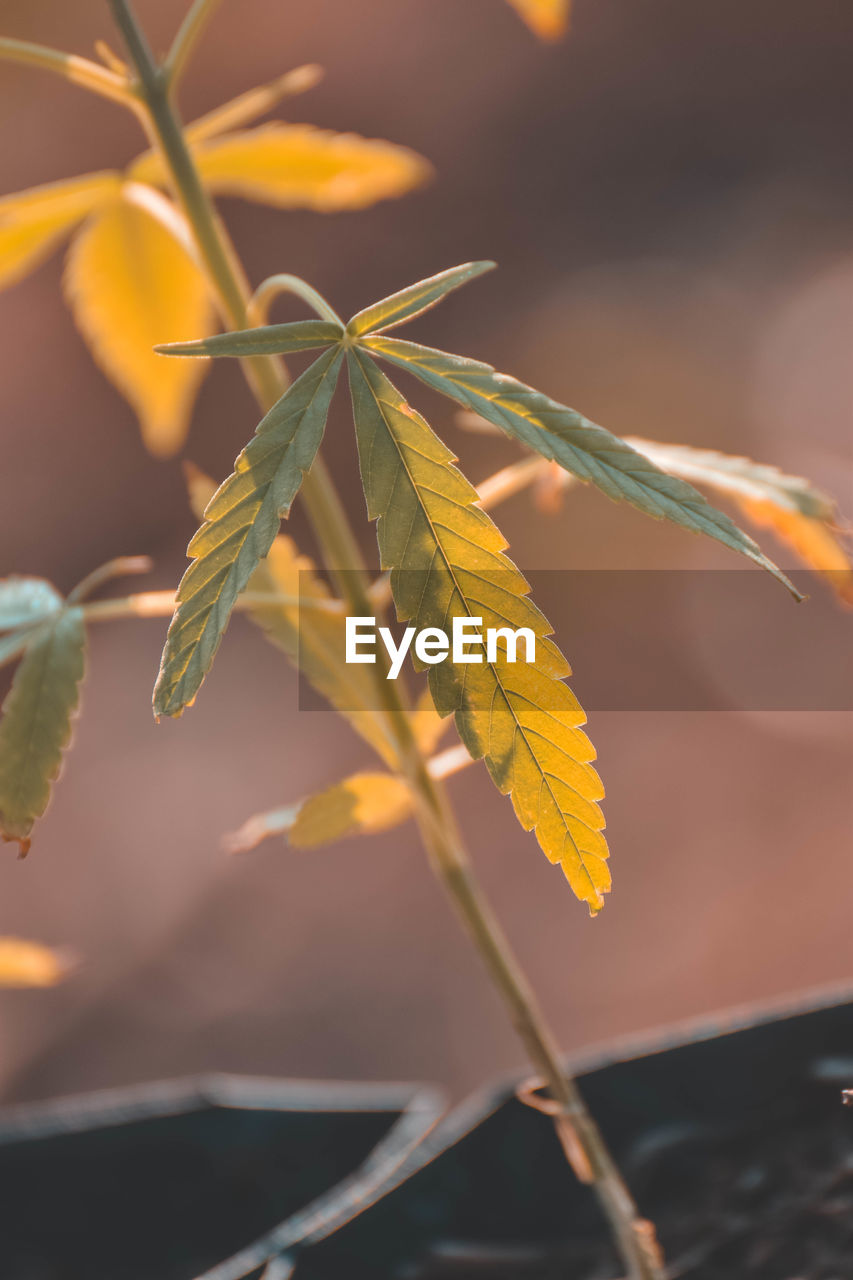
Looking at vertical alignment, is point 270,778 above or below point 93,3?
below

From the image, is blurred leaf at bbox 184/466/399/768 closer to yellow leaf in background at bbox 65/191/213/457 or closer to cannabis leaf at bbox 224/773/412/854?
cannabis leaf at bbox 224/773/412/854

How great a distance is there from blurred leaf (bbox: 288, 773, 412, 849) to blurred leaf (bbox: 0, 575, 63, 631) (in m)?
0.15

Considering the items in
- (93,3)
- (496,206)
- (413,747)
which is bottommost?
(413,747)

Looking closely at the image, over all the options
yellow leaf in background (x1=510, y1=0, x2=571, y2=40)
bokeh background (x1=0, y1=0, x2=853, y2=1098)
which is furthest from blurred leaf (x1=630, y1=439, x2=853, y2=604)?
bokeh background (x1=0, y1=0, x2=853, y2=1098)

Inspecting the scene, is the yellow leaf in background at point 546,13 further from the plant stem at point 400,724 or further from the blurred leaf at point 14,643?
the blurred leaf at point 14,643

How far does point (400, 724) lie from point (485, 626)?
0.14 meters

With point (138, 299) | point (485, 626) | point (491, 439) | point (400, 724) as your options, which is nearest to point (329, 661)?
point (400, 724)

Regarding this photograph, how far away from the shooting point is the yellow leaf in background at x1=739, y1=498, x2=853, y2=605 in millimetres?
513

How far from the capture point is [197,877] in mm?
1897

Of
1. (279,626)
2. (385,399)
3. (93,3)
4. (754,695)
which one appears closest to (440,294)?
(385,399)

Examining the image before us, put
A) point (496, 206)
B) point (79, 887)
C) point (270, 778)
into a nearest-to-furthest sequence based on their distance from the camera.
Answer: point (79, 887), point (270, 778), point (496, 206)

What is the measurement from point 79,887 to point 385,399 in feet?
5.71

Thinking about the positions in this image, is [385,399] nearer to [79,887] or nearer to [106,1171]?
[106,1171]

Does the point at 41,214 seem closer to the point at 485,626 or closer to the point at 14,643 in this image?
the point at 14,643
